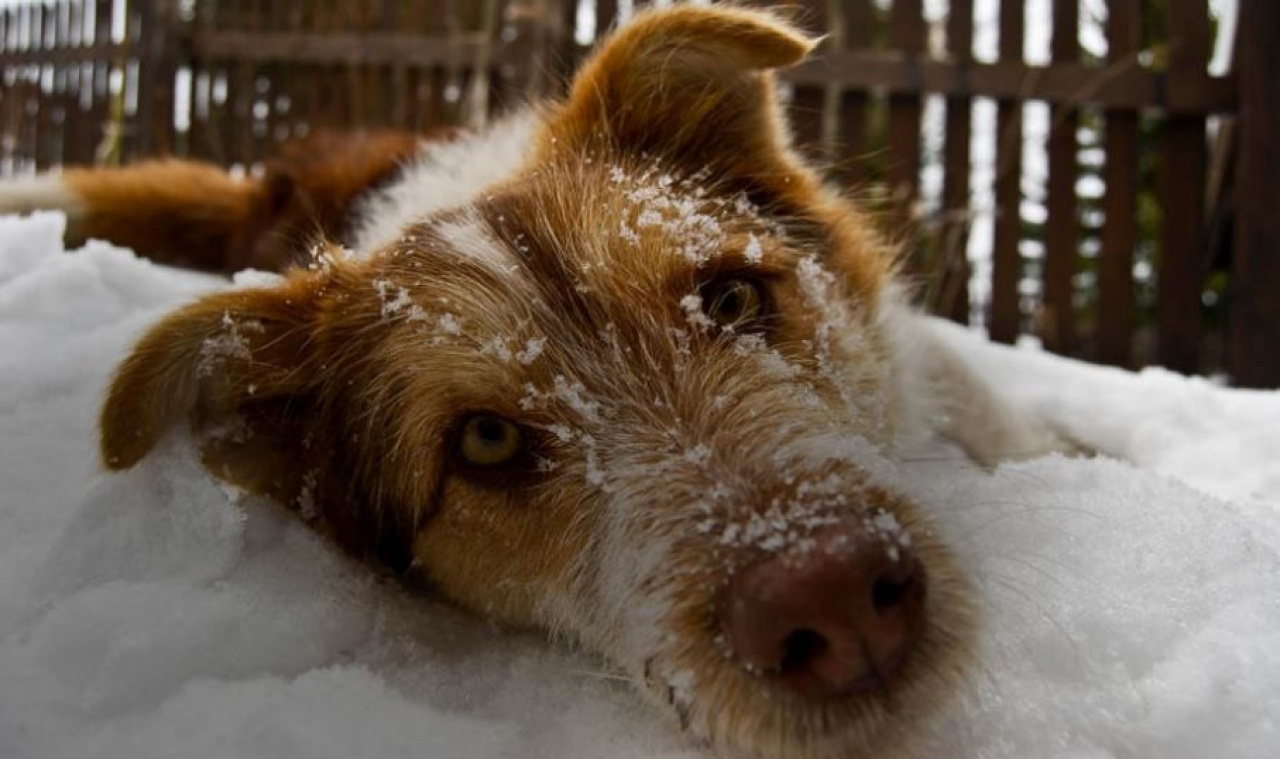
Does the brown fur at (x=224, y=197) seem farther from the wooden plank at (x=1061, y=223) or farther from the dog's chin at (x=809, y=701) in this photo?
the wooden plank at (x=1061, y=223)

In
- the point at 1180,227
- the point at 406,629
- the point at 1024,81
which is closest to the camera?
the point at 406,629

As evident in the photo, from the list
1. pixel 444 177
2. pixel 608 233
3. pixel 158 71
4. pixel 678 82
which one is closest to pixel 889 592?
pixel 608 233

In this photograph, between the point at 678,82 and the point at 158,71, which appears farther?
the point at 158,71

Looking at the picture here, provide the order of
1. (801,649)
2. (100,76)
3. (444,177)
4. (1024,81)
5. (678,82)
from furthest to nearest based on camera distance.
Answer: (100,76) < (1024,81) < (444,177) < (678,82) < (801,649)

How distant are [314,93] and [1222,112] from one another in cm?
675

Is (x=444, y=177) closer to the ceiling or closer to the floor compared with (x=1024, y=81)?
closer to the floor

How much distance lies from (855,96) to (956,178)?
856mm

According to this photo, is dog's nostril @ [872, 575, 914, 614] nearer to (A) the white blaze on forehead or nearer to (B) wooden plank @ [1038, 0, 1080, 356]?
(A) the white blaze on forehead

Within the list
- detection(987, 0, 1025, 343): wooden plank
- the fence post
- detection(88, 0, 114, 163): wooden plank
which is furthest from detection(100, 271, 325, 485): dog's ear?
detection(88, 0, 114, 163): wooden plank

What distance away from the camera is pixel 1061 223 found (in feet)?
21.1

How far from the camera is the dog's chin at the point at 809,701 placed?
1.58m

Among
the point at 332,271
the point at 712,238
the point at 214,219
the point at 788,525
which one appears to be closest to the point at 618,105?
the point at 712,238

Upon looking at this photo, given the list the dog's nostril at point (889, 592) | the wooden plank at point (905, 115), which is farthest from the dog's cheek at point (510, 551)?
→ the wooden plank at point (905, 115)

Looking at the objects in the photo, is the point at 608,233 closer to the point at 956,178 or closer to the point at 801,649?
the point at 801,649
